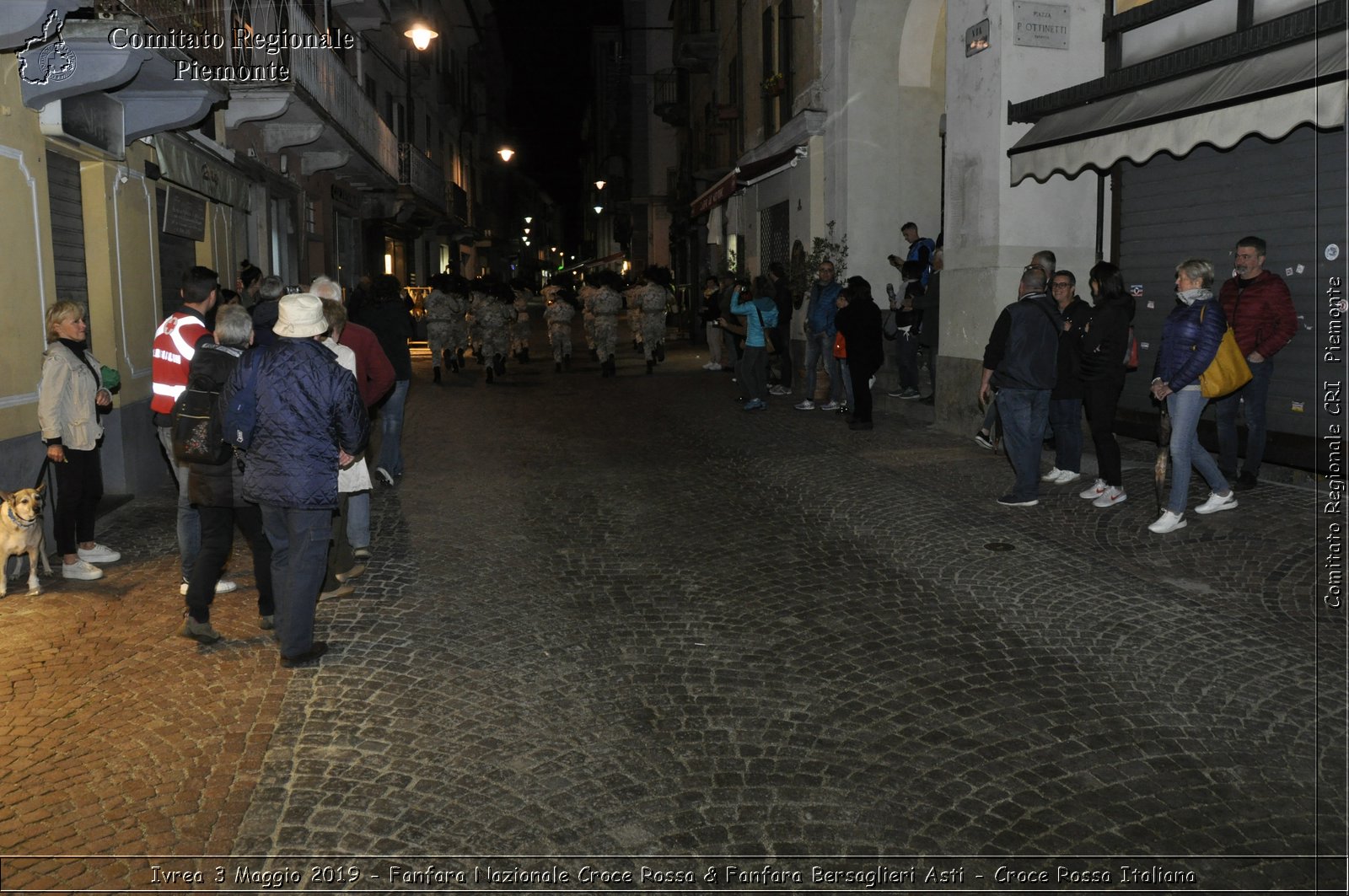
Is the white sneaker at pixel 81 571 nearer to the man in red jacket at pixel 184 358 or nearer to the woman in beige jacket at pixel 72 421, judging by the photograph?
the woman in beige jacket at pixel 72 421

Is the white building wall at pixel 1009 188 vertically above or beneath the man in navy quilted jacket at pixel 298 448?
above

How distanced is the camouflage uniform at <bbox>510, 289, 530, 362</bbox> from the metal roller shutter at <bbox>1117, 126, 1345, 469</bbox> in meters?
13.7

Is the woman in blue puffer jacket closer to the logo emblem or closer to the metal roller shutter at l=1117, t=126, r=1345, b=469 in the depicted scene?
the metal roller shutter at l=1117, t=126, r=1345, b=469

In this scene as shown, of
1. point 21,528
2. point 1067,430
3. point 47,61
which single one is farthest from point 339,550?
point 1067,430

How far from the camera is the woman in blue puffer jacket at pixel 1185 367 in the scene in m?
7.20

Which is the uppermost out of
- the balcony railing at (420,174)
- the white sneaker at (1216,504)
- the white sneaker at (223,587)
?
the balcony railing at (420,174)

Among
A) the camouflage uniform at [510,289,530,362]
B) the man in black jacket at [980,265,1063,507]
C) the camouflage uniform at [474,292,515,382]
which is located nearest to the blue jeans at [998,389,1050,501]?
the man in black jacket at [980,265,1063,507]

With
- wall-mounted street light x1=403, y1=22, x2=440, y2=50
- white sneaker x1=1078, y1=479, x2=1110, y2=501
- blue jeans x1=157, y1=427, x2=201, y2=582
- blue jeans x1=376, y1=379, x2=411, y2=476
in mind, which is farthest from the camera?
wall-mounted street light x1=403, y1=22, x2=440, y2=50

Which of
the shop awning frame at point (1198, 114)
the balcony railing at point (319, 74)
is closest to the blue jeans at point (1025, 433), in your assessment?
the shop awning frame at point (1198, 114)

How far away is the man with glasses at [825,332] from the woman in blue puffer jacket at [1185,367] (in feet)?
22.1

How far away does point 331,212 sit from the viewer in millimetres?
22781

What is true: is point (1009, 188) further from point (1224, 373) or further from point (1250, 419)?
point (1224, 373)

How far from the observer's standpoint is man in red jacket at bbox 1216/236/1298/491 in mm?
8070

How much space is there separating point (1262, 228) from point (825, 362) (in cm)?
621
